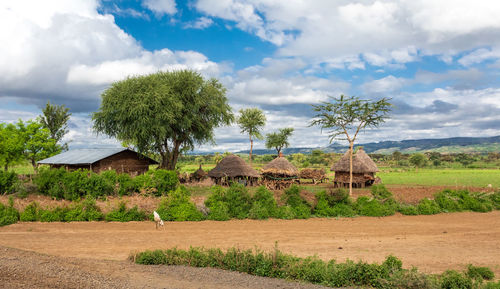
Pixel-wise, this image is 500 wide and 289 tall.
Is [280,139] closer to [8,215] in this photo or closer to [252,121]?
[252,121]

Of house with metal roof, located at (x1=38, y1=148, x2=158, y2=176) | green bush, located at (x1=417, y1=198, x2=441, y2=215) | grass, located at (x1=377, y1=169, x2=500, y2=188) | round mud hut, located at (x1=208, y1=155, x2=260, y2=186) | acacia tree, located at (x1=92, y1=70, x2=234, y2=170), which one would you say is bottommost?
grass, located at (x1=377, y1=169, x2=500, y2=188)

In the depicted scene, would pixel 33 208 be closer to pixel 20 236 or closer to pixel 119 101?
pixel 20 236

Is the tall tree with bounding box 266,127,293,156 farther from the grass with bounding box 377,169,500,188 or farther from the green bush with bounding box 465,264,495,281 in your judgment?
the green bush with bounding box 465,264,495,281

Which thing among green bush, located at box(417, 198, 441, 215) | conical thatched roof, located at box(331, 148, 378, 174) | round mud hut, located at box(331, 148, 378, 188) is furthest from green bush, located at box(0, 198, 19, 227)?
conical thatched roof, located at box(331, 148, 378, 174)

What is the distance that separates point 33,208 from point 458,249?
17.3 m

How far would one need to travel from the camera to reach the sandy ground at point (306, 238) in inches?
407

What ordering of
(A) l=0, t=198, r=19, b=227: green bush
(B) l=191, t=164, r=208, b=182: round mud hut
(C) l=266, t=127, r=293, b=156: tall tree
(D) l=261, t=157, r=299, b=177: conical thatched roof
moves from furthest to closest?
(C) l=266, t=127, r=293, b=156: tall tree, (B) l=191, t=164, r=208, b=182: round mud hut, (D) l=261, t=157, r=299, b=177: conical thatched roof, (A) l=0, t=198, r=19, b=227: green bush

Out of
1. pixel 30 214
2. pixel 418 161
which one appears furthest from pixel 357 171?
pixel 418 161

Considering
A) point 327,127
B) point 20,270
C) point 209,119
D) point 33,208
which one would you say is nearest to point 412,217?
point 327,127

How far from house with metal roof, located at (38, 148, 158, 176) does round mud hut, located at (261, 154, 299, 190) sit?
12.1m

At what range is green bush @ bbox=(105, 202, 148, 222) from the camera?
52.3 feet

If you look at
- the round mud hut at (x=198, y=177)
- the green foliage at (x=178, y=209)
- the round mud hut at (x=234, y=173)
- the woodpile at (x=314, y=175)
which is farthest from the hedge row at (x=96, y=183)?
the woodpile at (x=314, y=175)

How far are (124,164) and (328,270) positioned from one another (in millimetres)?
28946

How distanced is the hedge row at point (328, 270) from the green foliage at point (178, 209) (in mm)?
6825
